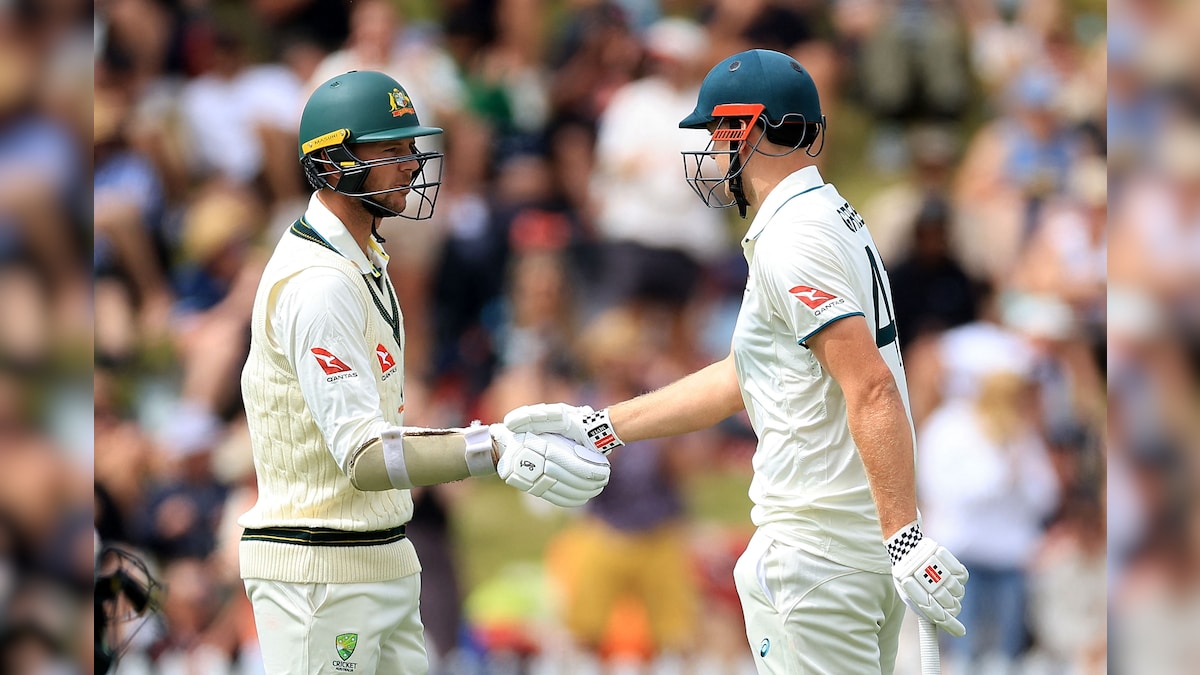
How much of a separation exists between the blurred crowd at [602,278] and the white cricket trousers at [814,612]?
431 centimetres

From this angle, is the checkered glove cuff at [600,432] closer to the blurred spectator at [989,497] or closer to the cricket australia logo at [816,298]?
the cricket australia logo at [816,298]

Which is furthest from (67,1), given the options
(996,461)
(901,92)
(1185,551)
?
(901,92)

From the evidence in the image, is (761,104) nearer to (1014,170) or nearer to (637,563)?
(637,563)

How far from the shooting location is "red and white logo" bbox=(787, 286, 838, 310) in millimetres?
3887

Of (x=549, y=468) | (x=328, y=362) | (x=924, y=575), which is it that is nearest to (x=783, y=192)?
(x=549, y=468)

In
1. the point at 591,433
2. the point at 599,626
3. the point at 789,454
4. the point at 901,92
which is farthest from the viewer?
the point at 901,92

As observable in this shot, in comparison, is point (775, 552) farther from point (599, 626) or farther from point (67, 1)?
point (599, 626)

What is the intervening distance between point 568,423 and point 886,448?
105cm

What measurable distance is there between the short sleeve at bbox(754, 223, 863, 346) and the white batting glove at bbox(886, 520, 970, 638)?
0.61 metres

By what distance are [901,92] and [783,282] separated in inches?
261

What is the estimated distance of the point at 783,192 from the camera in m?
4.22

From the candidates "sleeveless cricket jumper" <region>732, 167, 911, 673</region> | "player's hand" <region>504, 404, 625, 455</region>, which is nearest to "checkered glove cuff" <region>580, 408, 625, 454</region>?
"player's hand" <region>504, 404, 625, 455</region>

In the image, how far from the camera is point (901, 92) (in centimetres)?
1018

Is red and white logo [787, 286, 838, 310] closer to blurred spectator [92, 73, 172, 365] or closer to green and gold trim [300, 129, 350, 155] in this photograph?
green and gold trim [300, 129, 350, 155]
